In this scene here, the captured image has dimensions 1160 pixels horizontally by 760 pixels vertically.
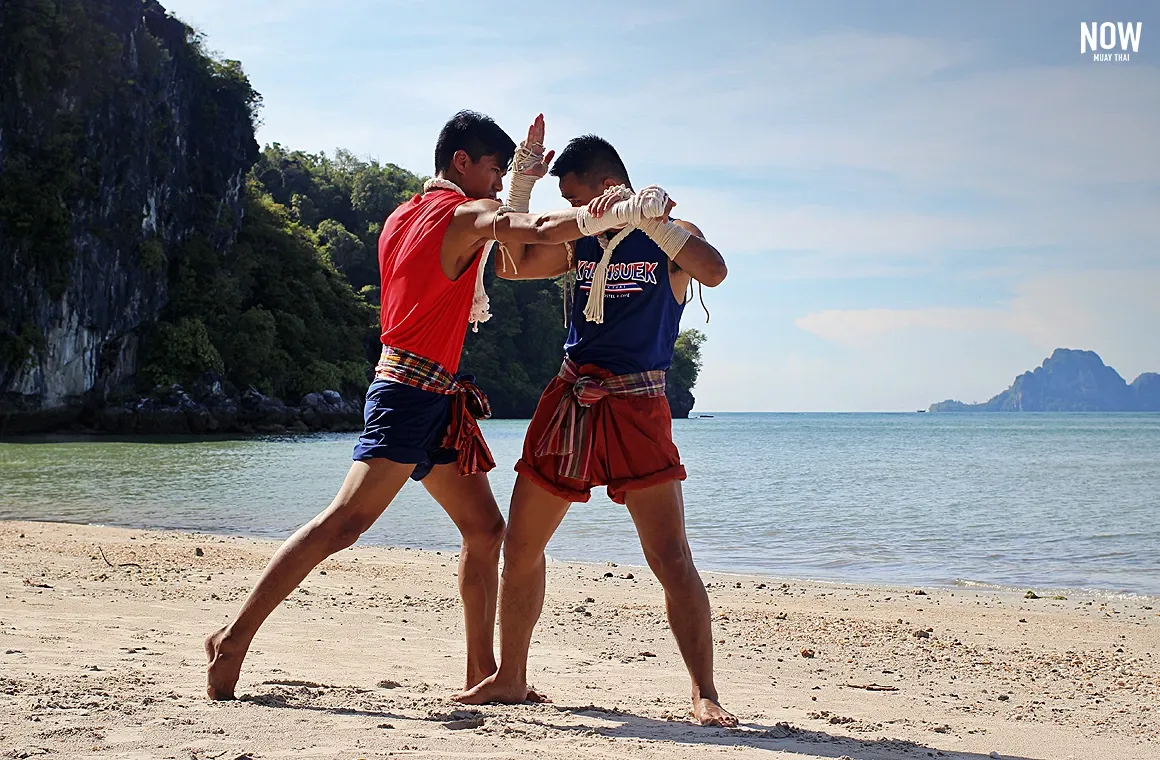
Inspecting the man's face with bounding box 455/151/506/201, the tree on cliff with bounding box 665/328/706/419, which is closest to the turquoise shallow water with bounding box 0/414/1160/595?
the man's face with bounding box 455/151/506/201

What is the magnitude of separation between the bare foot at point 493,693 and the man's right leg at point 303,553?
72cm

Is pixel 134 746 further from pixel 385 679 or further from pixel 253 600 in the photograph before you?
pixel 385 679

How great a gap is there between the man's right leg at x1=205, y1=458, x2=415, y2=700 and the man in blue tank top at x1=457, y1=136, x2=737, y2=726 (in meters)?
0.51

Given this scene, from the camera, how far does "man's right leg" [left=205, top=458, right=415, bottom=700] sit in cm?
363

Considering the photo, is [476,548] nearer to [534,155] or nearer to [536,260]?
[536,260]

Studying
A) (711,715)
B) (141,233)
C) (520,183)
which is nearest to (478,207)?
(520,183)

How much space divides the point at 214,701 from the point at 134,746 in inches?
24.9

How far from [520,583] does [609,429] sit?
66cm

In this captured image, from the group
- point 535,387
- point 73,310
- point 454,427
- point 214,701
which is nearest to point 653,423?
point 454,427

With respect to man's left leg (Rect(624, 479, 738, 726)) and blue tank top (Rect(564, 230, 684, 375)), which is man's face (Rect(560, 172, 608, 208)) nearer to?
blue tank top (Rect(564, 230, 684, 375))

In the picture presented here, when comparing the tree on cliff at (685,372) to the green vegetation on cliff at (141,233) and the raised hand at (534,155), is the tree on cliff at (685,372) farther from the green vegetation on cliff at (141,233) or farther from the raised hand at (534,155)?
the raised hand at (534,155)

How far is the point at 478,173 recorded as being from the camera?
13.0 ft

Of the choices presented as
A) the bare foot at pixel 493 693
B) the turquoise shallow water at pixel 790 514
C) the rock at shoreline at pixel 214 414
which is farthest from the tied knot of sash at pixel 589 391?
the rock at shoreline at pixel 214 414

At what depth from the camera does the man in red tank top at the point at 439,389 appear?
363cm
